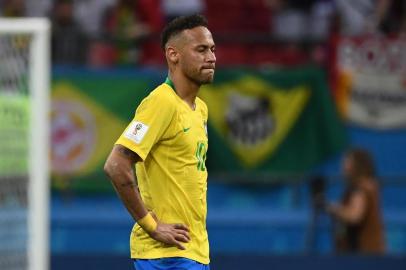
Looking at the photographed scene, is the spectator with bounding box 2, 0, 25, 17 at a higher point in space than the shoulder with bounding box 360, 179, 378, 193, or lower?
higher

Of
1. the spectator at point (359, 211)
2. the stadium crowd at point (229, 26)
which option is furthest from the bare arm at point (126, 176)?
the stadium crowd at point (229, 26)

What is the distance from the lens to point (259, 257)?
9.88 meters

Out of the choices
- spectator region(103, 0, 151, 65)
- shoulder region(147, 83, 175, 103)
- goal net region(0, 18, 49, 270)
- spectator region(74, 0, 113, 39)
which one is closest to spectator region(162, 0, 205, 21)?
spectator region(103, 0, 151, 65)

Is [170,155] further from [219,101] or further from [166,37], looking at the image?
[219,101]

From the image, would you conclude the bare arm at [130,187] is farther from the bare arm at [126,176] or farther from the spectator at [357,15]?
the spectator at [357,15]

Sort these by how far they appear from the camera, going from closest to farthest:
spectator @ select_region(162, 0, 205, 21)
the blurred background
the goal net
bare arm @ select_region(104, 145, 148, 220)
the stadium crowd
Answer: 1. bare arm @ select_region(104, 145, 148, 220)
2. the goal net
3. the blurred background
4. the stadium crowd
5. spectator @ select_region(162, 0, 205, 21)

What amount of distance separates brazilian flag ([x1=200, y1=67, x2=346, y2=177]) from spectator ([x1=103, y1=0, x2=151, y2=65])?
31.8 inches

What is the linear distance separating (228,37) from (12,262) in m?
4.24

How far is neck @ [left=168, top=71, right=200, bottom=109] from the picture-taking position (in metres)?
5.81

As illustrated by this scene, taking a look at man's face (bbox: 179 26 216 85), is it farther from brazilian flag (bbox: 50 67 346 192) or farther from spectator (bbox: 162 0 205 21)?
spectator (bbox: 162 0 205 21)

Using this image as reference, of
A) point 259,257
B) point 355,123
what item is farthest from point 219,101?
point 259,257

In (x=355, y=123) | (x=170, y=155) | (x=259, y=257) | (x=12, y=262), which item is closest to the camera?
(x=170, y=155)

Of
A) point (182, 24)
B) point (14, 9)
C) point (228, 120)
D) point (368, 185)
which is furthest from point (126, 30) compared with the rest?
point (182, 24)

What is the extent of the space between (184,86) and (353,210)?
4.63 m
